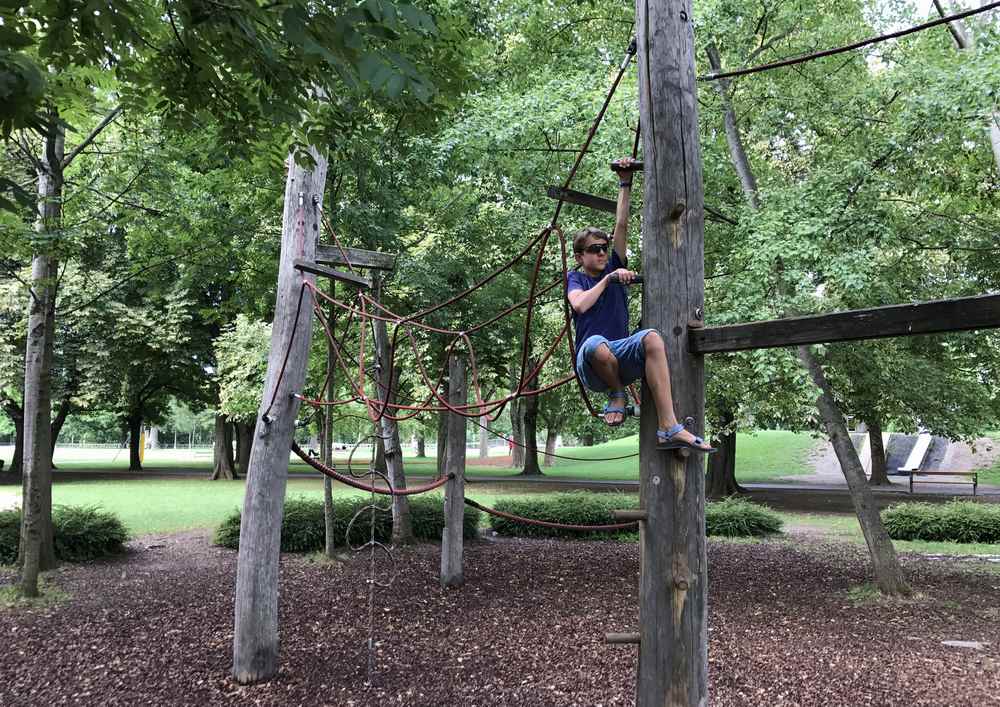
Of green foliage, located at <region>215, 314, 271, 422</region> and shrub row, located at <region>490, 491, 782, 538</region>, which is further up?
green foliage, located at <region>215, 314, 271, 422</region>

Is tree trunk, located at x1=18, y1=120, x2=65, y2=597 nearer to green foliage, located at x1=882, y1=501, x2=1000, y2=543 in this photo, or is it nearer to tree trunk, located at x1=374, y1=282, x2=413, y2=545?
tree trunk, located at x1=374, y1=282, x2=413, y2=545

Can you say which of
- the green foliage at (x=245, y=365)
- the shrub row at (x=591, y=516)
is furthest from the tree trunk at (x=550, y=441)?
the shrub row at (x=591, y=516)

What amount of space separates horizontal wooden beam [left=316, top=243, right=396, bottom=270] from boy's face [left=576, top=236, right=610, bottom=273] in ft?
9.35

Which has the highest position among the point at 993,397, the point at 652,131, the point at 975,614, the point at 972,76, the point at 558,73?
the point at 558,73

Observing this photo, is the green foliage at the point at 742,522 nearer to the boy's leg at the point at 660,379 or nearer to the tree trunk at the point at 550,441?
the boy's leg at the point at 660,379

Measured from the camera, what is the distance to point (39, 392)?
A: 753 cm

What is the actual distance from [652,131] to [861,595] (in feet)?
21.2

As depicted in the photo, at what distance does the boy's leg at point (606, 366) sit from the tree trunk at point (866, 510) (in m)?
5.26

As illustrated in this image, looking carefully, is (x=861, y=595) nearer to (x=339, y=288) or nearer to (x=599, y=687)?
(x=599, y=687)

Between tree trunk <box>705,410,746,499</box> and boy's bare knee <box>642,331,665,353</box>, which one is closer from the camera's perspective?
boy's bare knee <box>642,331,665,353</box>

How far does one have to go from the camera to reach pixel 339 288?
11125 millimetres

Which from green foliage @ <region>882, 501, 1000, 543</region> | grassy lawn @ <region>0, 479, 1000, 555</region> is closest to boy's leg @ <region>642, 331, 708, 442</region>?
grassy lawn @ <region>0, 479, 1000, 555</region>

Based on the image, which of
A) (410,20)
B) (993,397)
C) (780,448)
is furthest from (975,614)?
(780,448)

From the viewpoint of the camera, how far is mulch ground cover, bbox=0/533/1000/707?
4957 mm
